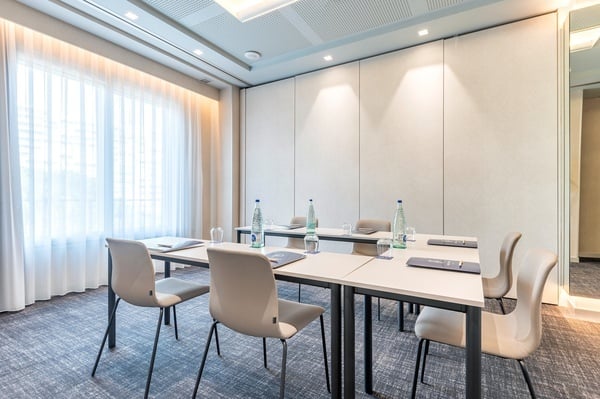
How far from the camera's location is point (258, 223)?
226 centimetres

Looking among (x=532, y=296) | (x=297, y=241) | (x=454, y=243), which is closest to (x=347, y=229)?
(x=297, y=241)

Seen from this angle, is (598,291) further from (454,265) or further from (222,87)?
(222,87)

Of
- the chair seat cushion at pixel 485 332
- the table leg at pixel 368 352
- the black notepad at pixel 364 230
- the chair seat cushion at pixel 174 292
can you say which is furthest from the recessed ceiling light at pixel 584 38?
the chair seat cushion at pixel 174 292

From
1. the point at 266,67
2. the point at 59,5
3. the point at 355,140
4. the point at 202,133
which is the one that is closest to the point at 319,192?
the point at 355,140

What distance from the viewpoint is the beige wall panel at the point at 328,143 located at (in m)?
4.32

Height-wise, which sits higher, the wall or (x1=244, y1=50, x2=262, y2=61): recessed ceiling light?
(x1=244, y1=50, x2=262, y2=61): recessed ceiling light

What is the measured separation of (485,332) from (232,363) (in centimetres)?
158

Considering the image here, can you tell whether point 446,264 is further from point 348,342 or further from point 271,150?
point 271,150

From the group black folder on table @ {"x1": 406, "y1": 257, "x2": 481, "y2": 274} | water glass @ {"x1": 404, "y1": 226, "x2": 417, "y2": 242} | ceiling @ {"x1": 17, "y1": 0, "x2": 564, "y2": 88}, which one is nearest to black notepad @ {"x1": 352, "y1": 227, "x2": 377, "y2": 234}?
water glass @ {"x1": 404, "y1": 226, "x2": 417, "y2": 242}

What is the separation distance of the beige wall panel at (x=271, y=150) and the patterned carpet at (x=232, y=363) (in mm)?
2458

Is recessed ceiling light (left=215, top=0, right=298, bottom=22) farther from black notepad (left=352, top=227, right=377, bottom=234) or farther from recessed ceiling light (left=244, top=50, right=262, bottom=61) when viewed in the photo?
black notepad (left=352, top=227, right=377, bottom=234)

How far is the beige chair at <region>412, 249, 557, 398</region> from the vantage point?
1.33 m

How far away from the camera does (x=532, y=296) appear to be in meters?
1.36

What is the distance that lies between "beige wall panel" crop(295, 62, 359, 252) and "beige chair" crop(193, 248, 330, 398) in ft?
9.75
